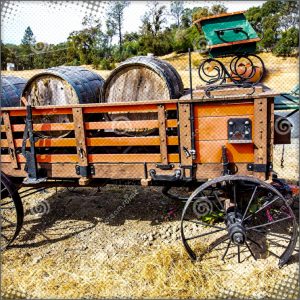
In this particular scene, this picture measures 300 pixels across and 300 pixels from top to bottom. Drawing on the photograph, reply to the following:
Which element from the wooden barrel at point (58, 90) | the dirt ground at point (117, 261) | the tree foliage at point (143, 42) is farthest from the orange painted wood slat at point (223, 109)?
the tree foliage at point (143, 42)

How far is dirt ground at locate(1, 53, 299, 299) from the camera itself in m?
3.79

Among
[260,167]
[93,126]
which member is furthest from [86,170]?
[260,167]

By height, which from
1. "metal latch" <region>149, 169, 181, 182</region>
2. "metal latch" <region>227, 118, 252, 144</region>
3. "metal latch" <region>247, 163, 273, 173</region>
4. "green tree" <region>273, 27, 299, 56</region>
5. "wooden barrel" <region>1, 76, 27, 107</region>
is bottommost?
"metal latch" <region>149, 169, 181, 182</region>

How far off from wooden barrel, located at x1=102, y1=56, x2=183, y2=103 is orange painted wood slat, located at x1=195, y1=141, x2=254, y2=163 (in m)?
0.68

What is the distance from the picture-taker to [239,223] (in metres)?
3.93

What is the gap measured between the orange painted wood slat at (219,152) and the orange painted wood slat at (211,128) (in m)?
0.06

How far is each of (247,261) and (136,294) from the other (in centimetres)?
138

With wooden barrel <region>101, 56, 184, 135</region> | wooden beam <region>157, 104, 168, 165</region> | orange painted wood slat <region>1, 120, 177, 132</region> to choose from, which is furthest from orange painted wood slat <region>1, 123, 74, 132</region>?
wooden beam <region>157, 104, 168, 165</region>

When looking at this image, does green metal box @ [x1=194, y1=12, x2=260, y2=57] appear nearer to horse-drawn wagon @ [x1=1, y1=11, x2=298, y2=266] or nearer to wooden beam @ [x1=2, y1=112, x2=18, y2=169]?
horse-drawn wagon @ [x1=1, y1=11, x2=298, y2=266]

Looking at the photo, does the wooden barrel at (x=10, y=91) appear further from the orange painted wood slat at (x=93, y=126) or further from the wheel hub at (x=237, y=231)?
the wheel hub at (x=237, y=231)

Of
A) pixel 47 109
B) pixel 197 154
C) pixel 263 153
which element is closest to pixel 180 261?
pixel 197 154

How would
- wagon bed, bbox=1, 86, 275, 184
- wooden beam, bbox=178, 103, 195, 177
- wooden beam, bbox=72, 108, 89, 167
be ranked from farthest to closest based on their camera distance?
wooden beam, bbox=72, 108, 89, 167, wooden beam, bbox=178, 103, 195, 177, wagon bed, bbox=1, 86, 275, 184

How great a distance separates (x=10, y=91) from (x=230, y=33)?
3078 mm

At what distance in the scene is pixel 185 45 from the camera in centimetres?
2372
